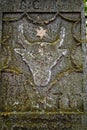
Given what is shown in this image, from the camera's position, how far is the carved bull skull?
4.33m

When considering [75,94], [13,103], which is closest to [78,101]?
[75,94]

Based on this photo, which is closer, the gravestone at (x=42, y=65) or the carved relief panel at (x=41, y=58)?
the gravestone at (x=42, y=65)

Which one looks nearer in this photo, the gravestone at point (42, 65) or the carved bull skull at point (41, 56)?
the gravestone at point (42, 65)

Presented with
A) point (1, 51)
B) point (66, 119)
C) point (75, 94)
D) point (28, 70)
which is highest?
point (1, 51)

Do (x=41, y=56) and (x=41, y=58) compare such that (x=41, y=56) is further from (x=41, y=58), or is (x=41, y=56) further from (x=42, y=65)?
(x=42, y=65)

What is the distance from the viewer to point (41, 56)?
4410mm

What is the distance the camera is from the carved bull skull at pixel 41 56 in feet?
14.2

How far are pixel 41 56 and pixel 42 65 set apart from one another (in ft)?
0.47

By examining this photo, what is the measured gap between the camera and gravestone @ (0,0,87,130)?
4133mm

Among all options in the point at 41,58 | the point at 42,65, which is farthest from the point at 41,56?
the point at 42,65

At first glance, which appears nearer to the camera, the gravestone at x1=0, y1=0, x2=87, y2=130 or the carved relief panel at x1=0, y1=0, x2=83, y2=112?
the gravestone at x1=0, y1=0, x2=87, y2=130

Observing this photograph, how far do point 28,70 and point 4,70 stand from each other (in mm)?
362

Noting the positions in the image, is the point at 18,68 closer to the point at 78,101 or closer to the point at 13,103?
the point at 13,103

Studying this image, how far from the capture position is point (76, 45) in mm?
4414
